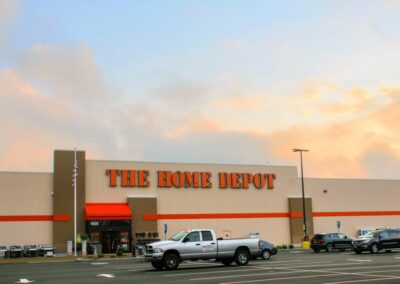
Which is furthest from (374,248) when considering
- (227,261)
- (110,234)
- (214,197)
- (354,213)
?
(354,213)

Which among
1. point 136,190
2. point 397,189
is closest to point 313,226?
point 397,189

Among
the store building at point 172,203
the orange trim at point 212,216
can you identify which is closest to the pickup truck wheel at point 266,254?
the store building at point 172,203

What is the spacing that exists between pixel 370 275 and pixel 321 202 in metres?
42.3

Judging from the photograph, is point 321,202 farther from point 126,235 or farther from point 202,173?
point 126,235

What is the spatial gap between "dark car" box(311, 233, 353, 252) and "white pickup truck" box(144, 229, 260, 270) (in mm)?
15850

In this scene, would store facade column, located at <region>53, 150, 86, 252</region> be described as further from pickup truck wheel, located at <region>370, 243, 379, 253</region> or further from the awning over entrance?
pickup truck wheel, located at <region>370, 243, 379, 253</region>

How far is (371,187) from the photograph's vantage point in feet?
216

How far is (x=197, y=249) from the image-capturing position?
26828 millimetres

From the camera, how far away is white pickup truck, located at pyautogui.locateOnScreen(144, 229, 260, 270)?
26.1m

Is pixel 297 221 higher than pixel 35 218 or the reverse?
the reverse

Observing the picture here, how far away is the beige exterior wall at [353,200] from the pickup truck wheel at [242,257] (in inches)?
1379

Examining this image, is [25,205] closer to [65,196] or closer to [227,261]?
[65,196]

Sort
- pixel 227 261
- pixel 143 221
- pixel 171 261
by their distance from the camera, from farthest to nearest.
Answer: pixel 143 221 < pixel 227 261 < pixel 171 261

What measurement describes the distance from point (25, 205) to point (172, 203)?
14166 mm
